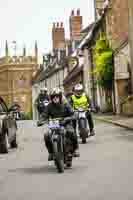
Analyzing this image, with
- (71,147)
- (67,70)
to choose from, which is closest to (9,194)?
(71,147)

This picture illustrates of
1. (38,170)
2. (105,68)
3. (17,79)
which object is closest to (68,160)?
(38,170)

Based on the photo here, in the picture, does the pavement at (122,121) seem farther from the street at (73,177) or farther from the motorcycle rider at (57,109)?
the motorcycle rider at (57,109)

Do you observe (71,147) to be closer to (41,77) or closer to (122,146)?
(122,146)

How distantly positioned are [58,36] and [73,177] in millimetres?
76527

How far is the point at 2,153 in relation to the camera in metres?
17.8

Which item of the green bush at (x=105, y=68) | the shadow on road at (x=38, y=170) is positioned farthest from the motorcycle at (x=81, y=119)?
the green bush at (x=105, y=68)

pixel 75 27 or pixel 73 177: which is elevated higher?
pixel 75 27

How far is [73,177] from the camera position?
11.6 metres

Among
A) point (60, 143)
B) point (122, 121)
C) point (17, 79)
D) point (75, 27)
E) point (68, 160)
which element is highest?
point (75, 27)

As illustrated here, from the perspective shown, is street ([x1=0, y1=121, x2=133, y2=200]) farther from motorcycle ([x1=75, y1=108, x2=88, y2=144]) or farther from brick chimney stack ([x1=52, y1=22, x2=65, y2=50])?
brick chimney stack ([x1=52, y1=22, x2=65, y2=50])

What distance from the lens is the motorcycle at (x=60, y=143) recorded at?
12305 mm

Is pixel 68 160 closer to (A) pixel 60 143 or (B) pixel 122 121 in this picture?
(A) pixel 60 143

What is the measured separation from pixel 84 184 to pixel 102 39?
44102 millimetres

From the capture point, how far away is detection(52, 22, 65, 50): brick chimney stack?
278 feet
